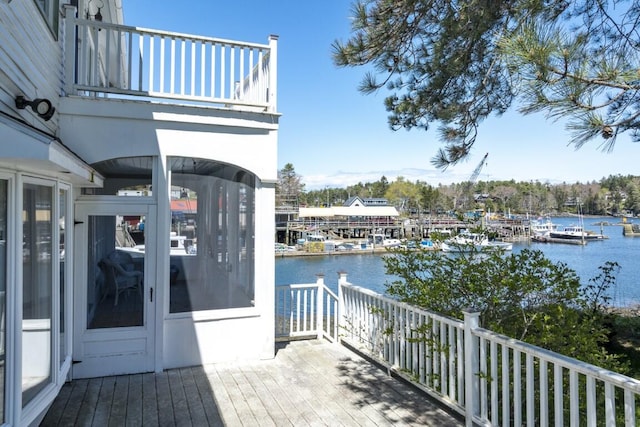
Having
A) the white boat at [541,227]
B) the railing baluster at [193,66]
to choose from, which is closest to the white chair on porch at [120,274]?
the railing baluster at [193,66]

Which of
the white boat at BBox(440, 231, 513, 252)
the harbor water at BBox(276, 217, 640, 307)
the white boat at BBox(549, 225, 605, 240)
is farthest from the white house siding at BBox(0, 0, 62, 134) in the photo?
the white boat at BBox(549, 225, 605, 240)

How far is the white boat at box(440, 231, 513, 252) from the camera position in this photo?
13.2 feet

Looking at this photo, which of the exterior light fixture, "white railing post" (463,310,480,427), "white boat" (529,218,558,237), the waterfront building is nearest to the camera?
the exterior light fixture

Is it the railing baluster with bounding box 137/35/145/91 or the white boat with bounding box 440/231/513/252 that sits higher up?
the railing baluster with bounding box 137/35/145/91

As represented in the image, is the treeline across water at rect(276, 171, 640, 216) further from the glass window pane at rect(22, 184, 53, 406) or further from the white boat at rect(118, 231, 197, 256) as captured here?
the glass window pane at rect(22, 184, 53, 406)

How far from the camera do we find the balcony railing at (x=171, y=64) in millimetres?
4100

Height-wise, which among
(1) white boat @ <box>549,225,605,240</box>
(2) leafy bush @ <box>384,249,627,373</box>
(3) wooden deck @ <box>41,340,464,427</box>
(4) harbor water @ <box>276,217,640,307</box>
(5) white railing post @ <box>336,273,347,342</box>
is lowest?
(4) harbor water @ <box>276,217,640,307</box>

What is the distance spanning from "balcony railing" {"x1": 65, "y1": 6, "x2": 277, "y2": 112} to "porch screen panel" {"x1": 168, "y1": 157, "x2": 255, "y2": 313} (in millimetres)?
799

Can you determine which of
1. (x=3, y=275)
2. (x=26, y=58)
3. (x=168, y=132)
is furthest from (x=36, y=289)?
(x=168, y=132)

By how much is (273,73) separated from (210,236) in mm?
2045

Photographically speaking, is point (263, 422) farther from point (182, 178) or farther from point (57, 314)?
point (182, 178)

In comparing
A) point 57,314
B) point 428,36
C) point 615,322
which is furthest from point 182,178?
point 615,322

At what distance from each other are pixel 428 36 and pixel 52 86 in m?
3.61

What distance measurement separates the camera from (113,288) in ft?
14.3
